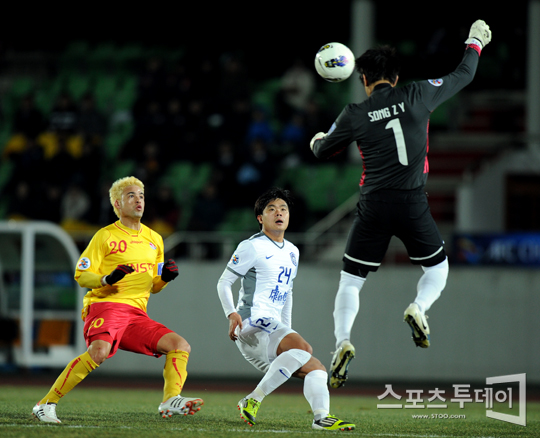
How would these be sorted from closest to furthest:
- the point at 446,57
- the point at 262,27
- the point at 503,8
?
the point at 446,57 < the point at 503,8 < the point at 262,27

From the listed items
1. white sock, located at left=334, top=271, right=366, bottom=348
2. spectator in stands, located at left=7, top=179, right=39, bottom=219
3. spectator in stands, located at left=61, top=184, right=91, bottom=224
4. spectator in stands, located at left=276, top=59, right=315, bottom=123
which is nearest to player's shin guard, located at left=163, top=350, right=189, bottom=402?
white sock, located at left=334, top=271, right=366, bottom=348

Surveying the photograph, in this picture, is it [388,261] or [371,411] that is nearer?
[371,411]

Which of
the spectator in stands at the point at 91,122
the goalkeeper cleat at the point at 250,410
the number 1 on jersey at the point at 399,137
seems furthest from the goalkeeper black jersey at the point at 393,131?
the spectator in stands at the point at 91,122

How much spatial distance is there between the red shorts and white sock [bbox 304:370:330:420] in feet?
3.80

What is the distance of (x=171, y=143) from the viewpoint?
51.1ft

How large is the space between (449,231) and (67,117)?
314 inches

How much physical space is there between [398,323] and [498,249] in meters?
1.88

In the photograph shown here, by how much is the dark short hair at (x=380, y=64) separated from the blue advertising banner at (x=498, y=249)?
280 inches

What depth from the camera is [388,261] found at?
44.1ft

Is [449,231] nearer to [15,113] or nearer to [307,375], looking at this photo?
[307,375]

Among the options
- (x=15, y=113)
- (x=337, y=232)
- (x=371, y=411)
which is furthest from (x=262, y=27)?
(x=371, y=411)

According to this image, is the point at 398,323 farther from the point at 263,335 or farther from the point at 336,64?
the point at 336,64

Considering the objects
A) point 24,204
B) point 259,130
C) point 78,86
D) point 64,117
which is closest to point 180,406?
point 259,130

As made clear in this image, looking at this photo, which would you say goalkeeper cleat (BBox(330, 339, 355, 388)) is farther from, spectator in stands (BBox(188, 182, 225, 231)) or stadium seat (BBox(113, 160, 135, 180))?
stadium seat (BBox(113, 160, 135, 180))
